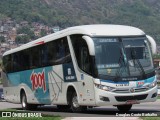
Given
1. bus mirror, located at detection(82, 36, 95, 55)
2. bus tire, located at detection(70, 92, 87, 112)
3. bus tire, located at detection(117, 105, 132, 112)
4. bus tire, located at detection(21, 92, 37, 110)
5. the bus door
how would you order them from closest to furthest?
bus mirror, located at detection(82, 36, 95, 55) < the bus door < bus tire, located at detection(70, 92, 87, 112) < bus tire, located at detection(117, 105, 132, 112) < bus tire, located at detection(21, 92, 37, 110)

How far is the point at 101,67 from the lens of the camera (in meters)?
20.3

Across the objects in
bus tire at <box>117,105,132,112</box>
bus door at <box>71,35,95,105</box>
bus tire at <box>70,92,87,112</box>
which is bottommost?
bus tire at <box>117,105,132,112</box>

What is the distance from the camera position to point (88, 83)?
20766 mm

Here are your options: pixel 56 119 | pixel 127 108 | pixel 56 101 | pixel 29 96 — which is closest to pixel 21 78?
pixel 29 96

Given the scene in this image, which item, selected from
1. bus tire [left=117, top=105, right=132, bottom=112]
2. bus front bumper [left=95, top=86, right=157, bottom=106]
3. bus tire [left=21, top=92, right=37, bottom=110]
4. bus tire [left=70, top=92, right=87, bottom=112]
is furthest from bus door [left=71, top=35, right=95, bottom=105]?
bus tire [left=21, top=92, right=37, bottom=110]

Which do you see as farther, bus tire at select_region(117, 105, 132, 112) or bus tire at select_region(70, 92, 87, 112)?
bus tire at select_region(117, 105, 132, 112)

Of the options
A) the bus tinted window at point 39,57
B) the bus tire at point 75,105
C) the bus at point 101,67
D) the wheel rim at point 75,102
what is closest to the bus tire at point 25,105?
the bus tinted window at point 39,57

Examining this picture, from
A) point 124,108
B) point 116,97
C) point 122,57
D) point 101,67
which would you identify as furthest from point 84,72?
point 124,108

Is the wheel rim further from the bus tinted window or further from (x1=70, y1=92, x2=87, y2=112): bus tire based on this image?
the bus tinted window

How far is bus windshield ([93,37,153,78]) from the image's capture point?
66.4 ft

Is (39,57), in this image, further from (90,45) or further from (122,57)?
(122,57)

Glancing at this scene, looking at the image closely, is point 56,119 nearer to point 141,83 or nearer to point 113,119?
point 113,119

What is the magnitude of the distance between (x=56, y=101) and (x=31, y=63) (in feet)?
13.1

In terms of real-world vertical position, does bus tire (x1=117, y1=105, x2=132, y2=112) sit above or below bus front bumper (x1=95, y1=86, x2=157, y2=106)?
below
